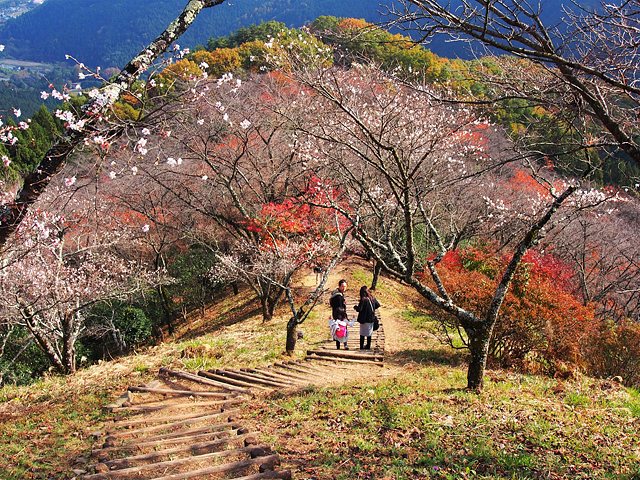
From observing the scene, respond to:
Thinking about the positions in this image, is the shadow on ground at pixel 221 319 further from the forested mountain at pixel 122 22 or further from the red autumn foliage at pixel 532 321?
the forested mountain at pixel 122 22

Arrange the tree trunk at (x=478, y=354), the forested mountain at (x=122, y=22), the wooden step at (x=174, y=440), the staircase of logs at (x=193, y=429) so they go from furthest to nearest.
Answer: the forested mountain at (x=122, y=22) < the tree trunk at (x=478, y=354) < the wooden step at (x=174, y=440) < the staircase of logs at (x=193, y=429)

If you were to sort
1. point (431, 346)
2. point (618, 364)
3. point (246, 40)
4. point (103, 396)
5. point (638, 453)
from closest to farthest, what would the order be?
1. point (638, 453)
2. point (103, 396)
3. point (618, 364)
4. point (431, 346)
5. point (246, 40)

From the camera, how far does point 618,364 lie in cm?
1033

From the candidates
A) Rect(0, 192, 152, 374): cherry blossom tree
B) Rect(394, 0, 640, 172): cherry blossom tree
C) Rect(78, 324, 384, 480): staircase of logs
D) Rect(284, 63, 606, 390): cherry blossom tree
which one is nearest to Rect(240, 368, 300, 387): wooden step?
Rect(78, 324, 384, 480): staircase of logs

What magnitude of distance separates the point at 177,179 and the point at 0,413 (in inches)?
525

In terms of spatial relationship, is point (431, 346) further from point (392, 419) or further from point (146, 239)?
point (146, 239)

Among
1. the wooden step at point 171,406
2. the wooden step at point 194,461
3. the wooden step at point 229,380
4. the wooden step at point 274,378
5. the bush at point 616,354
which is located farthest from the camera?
the bush at point 616,354

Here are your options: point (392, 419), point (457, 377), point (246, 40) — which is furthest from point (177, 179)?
point (246, 40)

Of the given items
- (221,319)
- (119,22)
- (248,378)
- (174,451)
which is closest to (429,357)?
(248,378)

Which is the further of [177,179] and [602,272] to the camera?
[602,272]

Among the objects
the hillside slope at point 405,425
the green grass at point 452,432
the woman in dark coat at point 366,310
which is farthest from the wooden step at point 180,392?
the woman in dark coat at point 366,310

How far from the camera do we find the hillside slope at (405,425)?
181 inches

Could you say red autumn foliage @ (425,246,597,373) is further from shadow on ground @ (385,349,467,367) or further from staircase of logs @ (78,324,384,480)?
staircase of logs @ (78,324,384,480)

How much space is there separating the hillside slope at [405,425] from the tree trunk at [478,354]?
0.28m
